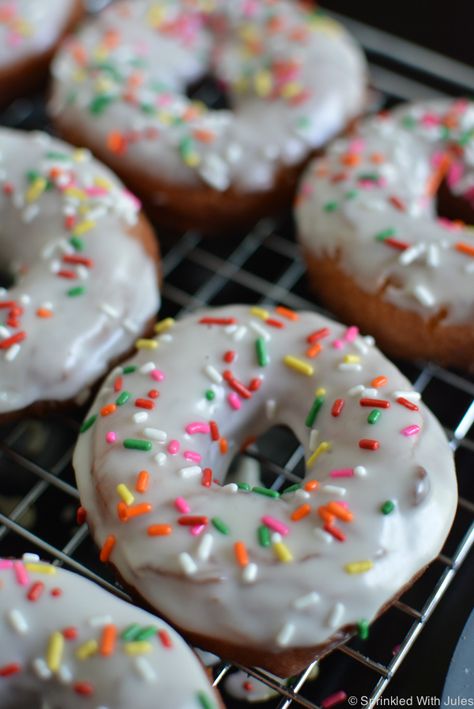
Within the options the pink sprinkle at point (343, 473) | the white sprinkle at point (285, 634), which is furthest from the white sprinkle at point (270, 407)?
the white sprinkle at point (285, 634)

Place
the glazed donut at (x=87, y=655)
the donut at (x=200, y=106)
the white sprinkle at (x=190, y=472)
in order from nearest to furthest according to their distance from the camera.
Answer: the glazed donut at (x=87, y=655) < the white sprinkle at (x=190, y=472) < the donut at (x=200, y=106)

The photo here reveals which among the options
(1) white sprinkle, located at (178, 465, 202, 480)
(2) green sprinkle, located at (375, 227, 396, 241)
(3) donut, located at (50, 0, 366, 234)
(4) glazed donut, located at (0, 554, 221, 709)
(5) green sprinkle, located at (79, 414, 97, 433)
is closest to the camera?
(4) glazed donut, located at (0, 554, 221, 709)

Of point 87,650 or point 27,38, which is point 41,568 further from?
point 27,38

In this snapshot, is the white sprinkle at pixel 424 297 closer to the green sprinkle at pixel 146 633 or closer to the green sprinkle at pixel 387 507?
the green sprinkle at pixel 387 507

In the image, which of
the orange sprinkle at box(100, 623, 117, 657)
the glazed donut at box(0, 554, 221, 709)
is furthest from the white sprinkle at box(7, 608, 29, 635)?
the orange sprinkle at box(100, 623, 117, 657)

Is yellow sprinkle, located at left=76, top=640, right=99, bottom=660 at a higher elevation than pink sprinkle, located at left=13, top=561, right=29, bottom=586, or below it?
higher

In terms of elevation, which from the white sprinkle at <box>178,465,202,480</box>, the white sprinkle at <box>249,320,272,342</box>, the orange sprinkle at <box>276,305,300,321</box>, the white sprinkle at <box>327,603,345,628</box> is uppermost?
the orange sprinkle at <box>276,305,300,321</box>

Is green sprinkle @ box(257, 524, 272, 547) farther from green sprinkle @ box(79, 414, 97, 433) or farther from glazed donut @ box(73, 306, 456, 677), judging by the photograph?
green sprinkle @ box(79, 414, 97, 433)

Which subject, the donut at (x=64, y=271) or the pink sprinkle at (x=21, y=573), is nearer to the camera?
the pink sprinkle at (x=21, y=573)
